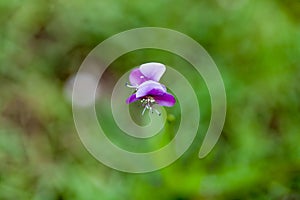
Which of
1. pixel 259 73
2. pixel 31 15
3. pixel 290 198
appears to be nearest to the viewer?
pixel 290 198

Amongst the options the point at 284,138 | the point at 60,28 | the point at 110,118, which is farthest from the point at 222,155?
the point at 60,28

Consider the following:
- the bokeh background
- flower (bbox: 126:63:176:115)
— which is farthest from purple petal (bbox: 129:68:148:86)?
the bokeh background

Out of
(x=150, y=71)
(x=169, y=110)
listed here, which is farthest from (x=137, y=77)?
(x=169, y=110)

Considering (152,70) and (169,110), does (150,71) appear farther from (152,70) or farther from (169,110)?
(169,110)

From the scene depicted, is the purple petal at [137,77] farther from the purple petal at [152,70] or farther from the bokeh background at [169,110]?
the bokeh background at [169,110]

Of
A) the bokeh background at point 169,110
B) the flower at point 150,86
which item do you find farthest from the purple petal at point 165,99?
the bokeh background at point 169,110

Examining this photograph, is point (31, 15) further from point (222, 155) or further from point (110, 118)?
point (222, 155)

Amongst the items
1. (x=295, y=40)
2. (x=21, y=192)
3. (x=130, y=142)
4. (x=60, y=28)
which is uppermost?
(x=60, y=28)
